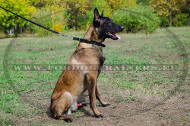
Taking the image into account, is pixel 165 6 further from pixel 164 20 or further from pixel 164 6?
pixel 164 20

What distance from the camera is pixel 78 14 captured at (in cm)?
1412

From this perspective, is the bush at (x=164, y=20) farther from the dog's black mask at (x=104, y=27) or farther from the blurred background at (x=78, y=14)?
the dog's black mask at (x=104, y=27)

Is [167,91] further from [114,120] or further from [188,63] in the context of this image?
Answer: [188,63]

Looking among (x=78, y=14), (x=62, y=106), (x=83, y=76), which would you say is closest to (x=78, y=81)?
(x=83, y=76)

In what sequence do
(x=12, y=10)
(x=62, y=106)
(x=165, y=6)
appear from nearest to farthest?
(x=62, y=106), (x=12, y=10), (x=165, y=6)

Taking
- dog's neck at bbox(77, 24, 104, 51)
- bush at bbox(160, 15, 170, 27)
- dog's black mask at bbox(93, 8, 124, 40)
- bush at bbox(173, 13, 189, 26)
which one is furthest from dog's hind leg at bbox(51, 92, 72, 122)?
bush at bbox(173, 13, 189, 26)

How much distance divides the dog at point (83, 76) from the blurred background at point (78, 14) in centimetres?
759

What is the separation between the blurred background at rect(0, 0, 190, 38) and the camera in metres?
14.4

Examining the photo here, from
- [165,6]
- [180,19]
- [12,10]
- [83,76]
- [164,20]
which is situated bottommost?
[83,76]

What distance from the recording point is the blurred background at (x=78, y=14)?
14422mm

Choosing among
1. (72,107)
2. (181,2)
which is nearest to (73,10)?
(72,107)

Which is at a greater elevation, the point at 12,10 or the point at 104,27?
the point at 12,10

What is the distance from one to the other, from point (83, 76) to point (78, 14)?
10.9 meters

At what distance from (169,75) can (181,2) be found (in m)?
42.1
